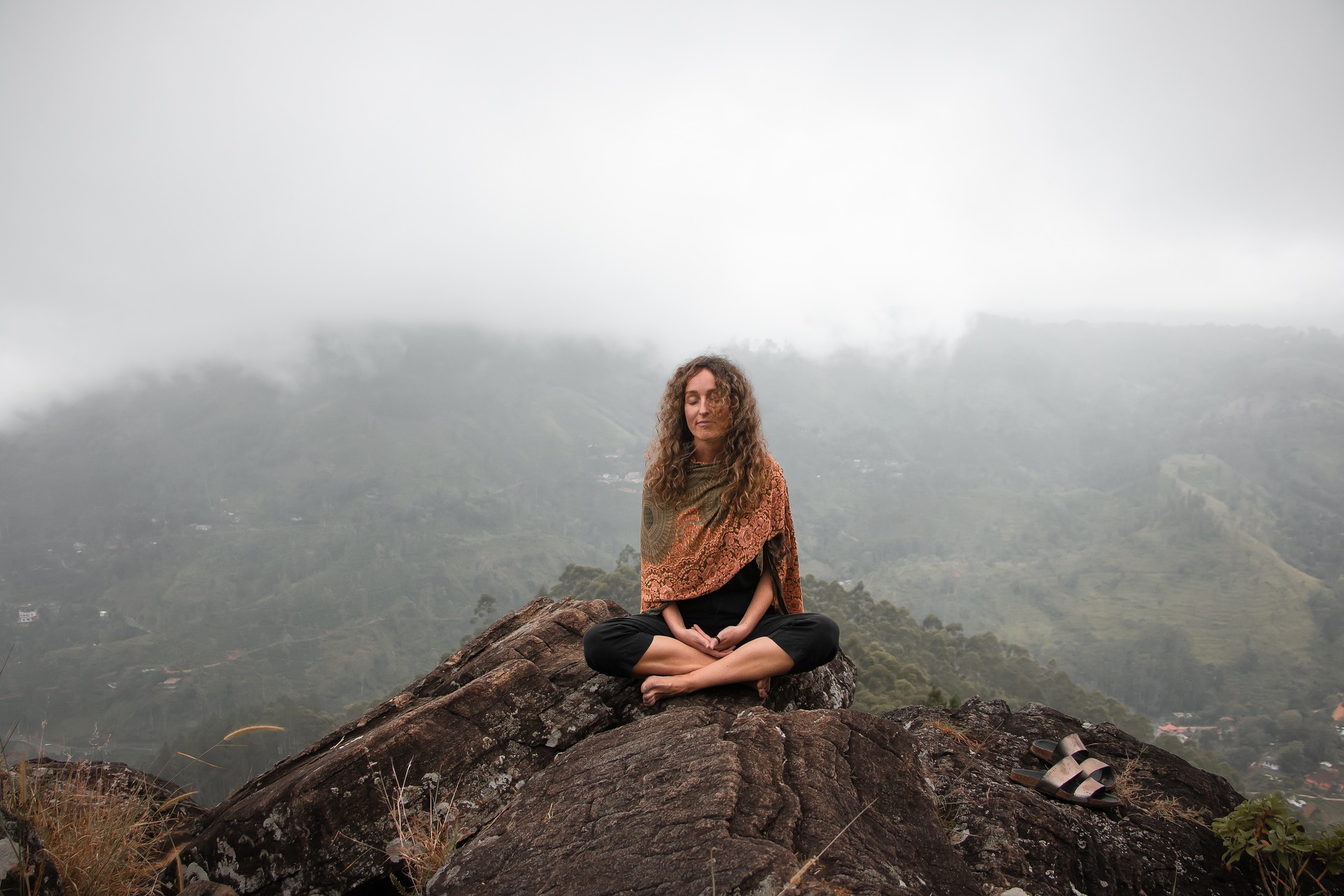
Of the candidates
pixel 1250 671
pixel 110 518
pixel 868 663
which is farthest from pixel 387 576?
pixel 1250 671

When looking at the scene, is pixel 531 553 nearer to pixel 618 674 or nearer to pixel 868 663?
pixel 868 663

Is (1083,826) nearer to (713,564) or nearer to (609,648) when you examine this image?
(713,564)

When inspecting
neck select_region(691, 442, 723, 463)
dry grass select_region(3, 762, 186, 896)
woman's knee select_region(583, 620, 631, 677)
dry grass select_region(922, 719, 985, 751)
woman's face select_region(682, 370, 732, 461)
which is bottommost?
dry grass select_region(922, 719, 985, 751)

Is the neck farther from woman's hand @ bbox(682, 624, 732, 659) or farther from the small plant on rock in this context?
the small plant on rock

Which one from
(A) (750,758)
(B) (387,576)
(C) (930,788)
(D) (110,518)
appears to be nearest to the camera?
(A) (750,758)

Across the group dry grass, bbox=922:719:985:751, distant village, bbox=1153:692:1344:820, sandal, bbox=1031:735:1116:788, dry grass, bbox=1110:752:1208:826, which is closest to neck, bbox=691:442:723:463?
dry grass, bbox=922:719:985:751

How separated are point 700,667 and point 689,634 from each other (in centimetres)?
25

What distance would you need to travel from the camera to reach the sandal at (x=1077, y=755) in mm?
4652

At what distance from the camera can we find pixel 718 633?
5.43m

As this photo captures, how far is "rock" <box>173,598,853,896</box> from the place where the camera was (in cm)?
413

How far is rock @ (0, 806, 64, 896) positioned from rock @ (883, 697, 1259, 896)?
4.46 m

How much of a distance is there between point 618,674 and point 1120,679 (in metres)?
119

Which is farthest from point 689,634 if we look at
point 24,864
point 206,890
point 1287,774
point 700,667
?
point 1287,774

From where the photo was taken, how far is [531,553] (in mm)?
168500
